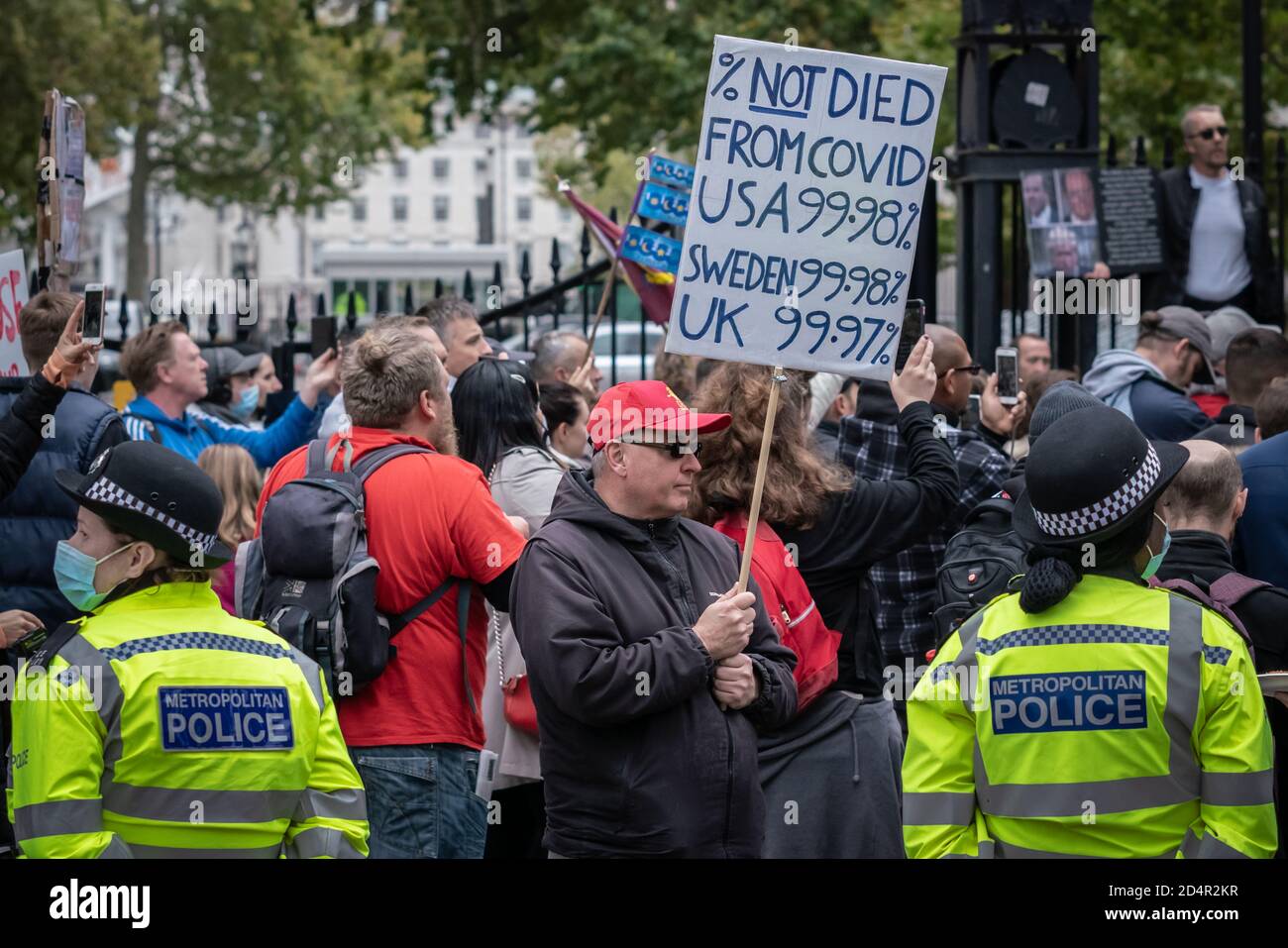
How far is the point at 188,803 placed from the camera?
352 centimetres

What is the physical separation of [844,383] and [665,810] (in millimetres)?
3136

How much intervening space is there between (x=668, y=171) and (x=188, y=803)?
221 inches

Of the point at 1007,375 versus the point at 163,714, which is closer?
the point at 163,714

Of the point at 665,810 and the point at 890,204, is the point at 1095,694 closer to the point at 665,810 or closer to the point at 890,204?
the point at 665,810

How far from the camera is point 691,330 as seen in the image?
15.0ft

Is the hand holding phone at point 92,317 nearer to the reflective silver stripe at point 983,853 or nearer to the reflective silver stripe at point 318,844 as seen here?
the reflective silver stripe at point 318,844

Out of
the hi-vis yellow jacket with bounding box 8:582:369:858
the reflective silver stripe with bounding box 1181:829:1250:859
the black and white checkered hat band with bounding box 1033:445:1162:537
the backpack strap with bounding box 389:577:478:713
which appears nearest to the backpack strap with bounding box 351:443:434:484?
the backpack strap with bounding box 389:577:478:713

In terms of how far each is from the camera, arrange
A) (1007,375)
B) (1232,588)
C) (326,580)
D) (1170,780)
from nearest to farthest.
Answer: (1170,780) → (1232,588) → (326,580) → (1007,375)

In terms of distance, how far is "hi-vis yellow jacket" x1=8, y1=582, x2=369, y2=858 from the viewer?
3420 mm

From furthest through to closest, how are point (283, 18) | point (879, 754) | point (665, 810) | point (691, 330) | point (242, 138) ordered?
point (242, 138)
point (283, 18)
point (879, 754)
point (691, 330)
point (665, 810)

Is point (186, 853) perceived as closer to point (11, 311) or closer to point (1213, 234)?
point (11, 311)

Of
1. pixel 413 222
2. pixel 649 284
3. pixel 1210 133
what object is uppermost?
pixel 413 222

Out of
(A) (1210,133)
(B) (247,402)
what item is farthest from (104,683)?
(A) (1210,133)

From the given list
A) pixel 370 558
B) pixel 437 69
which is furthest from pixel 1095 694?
pixel 437 69
